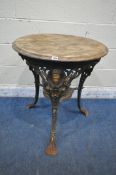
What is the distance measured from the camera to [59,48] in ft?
5.33

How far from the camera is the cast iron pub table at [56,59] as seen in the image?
1.50 m

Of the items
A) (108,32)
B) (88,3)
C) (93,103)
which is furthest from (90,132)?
(88,3)

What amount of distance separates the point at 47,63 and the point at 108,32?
3.34 feet

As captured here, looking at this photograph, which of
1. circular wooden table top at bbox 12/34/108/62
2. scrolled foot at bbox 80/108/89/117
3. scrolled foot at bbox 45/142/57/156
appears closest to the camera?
circular wooden table top at bbox 12/34/108/62

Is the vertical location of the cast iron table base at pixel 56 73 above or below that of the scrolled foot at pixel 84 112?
above

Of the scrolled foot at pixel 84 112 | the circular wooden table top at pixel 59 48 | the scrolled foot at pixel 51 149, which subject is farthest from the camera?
the scrolled foot at pixel 84 112

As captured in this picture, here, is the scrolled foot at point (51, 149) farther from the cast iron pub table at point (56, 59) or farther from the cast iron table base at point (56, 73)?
the cast iron table base at point (56, 73)

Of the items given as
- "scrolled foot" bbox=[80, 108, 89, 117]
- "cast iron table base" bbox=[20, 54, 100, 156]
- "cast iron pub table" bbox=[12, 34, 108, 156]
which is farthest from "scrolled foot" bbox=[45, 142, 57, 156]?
"scrolled foot" bbox=[80, 108, 89, 117]

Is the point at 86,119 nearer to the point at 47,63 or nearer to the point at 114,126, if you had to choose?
the point at 114,126

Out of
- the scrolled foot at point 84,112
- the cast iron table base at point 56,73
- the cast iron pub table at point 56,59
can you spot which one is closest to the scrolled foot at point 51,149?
the cast iron pub table at point 56,59

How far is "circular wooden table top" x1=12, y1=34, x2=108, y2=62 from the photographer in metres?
1.49

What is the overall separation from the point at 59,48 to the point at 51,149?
0.70m

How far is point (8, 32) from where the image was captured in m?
2.22

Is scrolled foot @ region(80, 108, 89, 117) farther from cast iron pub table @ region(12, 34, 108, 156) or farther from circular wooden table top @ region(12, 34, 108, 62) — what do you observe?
circular wooden table top @ region(12, 34, 108, 62)
